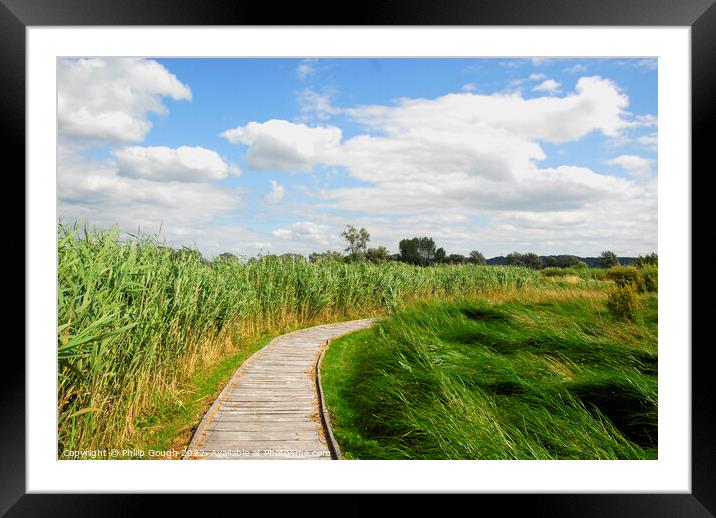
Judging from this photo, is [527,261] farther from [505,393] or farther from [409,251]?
[505,393]

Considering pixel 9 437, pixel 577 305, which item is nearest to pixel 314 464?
pixel 9 437

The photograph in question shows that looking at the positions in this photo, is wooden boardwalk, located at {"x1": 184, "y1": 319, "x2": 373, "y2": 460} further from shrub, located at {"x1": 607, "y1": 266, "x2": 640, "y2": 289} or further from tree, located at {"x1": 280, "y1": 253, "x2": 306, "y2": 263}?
shrub, located at {"x1": 607, "y1": 266, "x2": 640, "y2": 289}

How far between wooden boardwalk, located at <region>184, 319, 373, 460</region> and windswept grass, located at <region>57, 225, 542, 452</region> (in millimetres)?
644

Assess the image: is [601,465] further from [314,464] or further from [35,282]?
[35,282]

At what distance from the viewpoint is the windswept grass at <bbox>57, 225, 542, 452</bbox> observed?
2.95 m

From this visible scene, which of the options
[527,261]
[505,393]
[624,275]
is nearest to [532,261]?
[527,261]

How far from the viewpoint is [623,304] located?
21.6 ft

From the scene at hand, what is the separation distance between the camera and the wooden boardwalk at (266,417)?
325cm

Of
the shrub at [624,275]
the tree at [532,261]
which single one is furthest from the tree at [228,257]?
the tree at [532,261]

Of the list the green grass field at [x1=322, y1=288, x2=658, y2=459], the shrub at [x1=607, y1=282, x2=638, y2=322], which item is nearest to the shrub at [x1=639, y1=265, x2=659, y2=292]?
the shrub at [x1=607, y1=282, x2=638, y2=322]

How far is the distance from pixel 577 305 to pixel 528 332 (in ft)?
8.74
